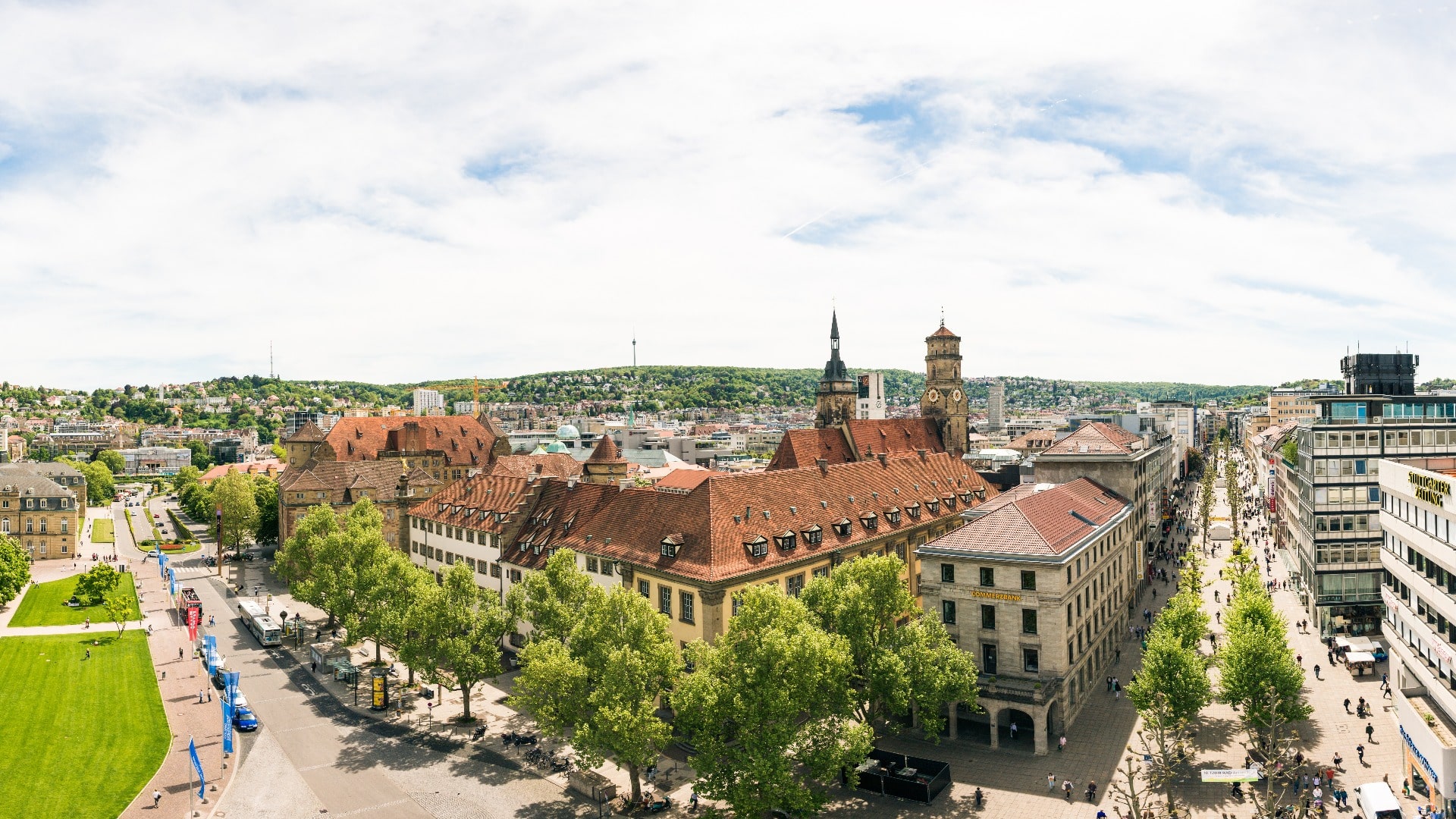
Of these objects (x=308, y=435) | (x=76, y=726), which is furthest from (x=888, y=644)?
(x=308, y=435)

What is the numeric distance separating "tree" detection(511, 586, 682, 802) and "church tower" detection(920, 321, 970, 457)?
310ft

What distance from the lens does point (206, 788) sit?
5356 cm

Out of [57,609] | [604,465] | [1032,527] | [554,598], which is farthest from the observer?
[57,609]

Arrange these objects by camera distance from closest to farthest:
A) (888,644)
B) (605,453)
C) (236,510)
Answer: (888,644) → (605,453) → (236,510)

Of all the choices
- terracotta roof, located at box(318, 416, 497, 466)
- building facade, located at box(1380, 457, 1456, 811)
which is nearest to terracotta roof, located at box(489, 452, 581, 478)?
terracotta roof, located at box(318, 416, 497, 466)

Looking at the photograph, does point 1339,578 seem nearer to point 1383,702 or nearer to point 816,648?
point 1383,702

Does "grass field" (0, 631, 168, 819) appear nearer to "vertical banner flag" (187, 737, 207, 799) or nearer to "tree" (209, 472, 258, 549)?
"vertical banner flag" (187, 737, 207, 799)

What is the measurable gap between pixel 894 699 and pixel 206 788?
4166cm

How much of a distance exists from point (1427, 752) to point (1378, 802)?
5.52 metres

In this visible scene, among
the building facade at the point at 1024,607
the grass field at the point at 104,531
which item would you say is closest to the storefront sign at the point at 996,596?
the building facade at the point at 1024,607

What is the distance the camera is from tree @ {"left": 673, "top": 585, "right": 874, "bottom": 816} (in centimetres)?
4375

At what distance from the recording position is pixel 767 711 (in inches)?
1774

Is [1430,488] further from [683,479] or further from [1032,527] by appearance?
[683,479]

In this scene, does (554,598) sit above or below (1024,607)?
above
